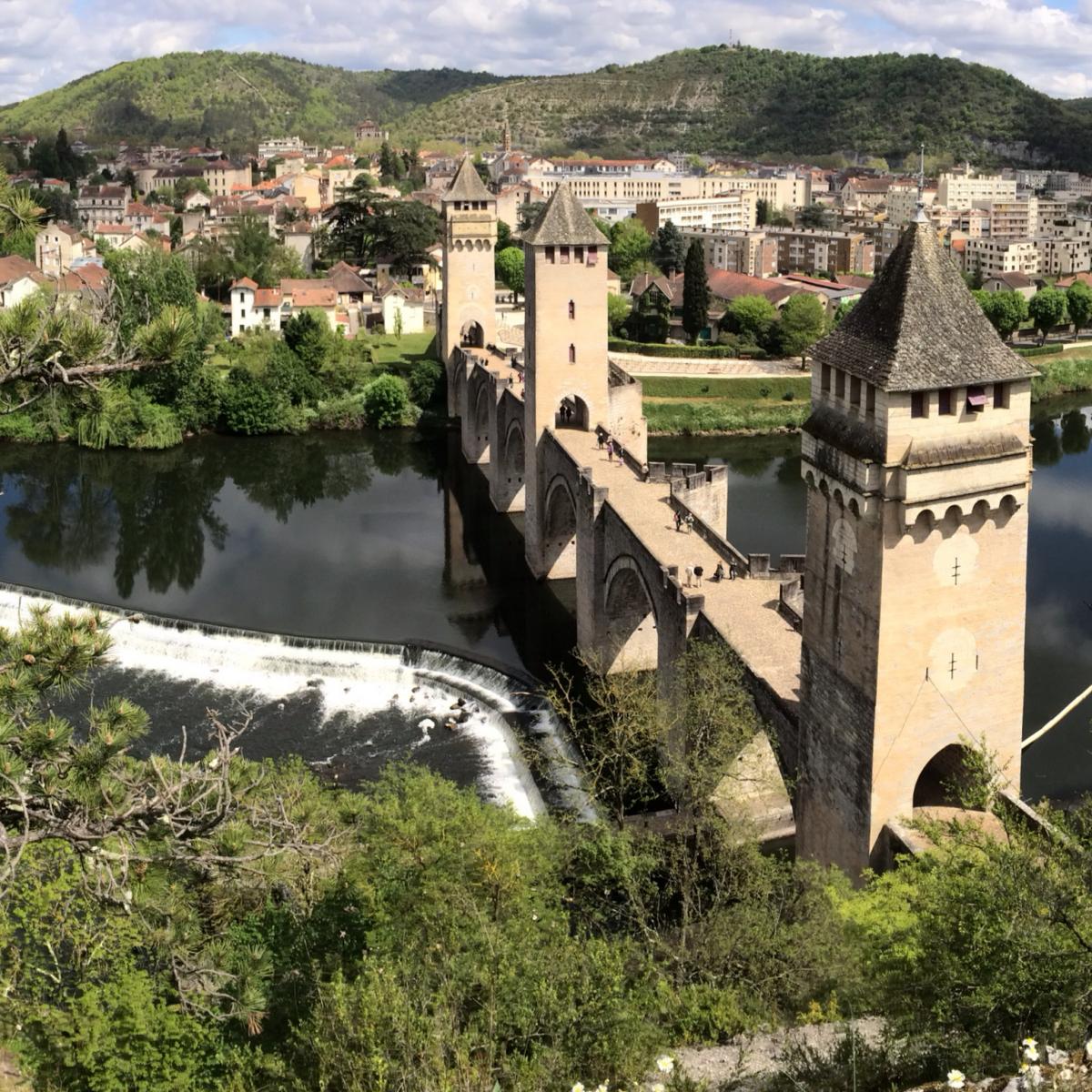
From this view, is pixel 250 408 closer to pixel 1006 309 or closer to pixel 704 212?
pixel 1006 309

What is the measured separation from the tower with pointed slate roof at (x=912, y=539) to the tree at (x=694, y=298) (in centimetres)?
6106

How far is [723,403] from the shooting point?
69625mm

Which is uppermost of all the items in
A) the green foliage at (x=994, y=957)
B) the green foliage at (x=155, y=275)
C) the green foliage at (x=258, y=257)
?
the green foliage at (x=258, y=257)

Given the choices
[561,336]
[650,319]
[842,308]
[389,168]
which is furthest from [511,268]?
[389,168]

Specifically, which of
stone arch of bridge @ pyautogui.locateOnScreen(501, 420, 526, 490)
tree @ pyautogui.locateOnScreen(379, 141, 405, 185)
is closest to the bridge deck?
stone arch of bridge @ pyautogui.locateOnScreen(501, 420, 526, 490)

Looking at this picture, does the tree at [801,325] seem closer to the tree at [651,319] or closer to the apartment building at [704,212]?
the tree at [651,319]

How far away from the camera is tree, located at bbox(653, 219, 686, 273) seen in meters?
106

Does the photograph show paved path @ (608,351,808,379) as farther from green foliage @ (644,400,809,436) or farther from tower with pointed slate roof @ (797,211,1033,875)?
tower with pointed slate roof @ (797,211,1033,875)

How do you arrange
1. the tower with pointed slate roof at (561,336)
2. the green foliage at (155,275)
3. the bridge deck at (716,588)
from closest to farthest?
the bridge deck at (716,588) < the tower with pointed slate roof at (561,336) < the green foliage at (155,275)

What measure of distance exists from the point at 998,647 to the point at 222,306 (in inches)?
2746

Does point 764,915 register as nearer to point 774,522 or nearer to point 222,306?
point 774,522

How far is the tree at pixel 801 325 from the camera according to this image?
2990 inches

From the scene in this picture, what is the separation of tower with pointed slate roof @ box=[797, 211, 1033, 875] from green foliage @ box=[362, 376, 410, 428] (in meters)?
47.0

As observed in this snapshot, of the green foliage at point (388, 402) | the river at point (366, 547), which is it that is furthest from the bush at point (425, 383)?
the river at point (366, 547)
